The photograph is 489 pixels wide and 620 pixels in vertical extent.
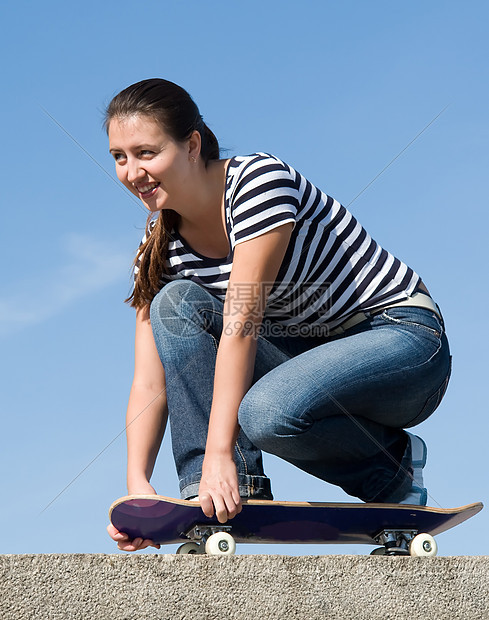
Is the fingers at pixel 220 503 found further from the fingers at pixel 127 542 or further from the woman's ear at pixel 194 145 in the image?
the woman's ear at pixel 194 145

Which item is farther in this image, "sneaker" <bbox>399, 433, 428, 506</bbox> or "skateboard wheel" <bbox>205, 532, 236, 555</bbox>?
"sneaker" <bbox>399, 433, 428, 506</bbox>

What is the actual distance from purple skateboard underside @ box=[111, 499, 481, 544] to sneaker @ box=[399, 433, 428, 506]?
68 mm

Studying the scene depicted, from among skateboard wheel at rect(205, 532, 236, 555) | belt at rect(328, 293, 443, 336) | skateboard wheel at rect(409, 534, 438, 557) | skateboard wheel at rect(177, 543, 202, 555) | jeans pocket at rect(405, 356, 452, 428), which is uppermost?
belt at rect(328, 293, 443, 336)

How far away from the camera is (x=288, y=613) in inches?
63.3

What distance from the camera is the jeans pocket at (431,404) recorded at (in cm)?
222

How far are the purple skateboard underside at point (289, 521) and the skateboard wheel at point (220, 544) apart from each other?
63mm

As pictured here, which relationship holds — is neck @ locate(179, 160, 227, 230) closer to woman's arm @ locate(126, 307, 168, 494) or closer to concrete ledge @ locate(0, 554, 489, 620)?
woman's arm @ locate(126, 307, 168, 494)

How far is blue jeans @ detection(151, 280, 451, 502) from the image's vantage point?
199 centimetres

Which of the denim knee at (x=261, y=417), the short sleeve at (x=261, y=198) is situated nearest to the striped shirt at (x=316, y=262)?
the short sleeve at (x=261, y=198)

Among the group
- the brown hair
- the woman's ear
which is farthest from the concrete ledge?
the woman's ear

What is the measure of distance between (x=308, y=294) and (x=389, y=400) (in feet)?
1.29

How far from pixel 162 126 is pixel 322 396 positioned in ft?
2.89

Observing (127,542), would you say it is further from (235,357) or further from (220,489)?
(235,357)

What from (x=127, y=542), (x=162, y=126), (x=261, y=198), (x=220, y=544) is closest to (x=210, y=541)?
(x=220, y=544)
